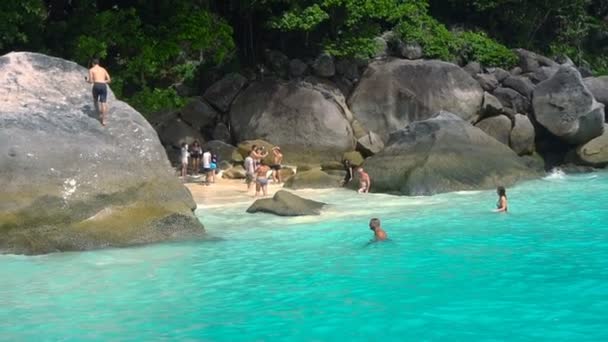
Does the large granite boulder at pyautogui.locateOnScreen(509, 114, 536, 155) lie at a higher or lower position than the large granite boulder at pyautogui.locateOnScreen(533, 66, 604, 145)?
lower

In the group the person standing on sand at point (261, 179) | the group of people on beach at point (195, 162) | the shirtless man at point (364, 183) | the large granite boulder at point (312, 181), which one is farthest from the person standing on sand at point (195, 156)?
the shirtless man at point (364, 183)

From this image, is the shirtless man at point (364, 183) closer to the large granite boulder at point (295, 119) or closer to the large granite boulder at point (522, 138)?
the large granite boulder at point (295, 119)

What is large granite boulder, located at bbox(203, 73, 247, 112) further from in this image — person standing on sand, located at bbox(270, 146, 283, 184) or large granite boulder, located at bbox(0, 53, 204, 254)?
large granite boulder, located at bbox(0, 53, 204, 254)

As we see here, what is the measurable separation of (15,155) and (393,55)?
19212 mm

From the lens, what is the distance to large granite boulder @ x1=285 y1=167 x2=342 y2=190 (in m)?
21.3

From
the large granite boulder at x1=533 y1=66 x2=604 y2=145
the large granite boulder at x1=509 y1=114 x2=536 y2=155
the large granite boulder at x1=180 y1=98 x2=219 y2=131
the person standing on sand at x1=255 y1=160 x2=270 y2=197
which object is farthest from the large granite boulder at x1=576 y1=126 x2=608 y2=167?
the large granite boulder at x1=180 y1=98 x2=219 y2=131

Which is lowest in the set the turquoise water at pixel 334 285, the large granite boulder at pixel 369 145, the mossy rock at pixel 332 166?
the turquoise water at pixel 334 285

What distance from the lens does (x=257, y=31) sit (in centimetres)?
2953

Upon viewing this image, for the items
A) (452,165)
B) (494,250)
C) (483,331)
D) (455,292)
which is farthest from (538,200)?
(483,331)

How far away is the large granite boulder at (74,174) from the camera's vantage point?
40.8 feet

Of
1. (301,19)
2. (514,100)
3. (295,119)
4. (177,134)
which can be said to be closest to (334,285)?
(295,119)

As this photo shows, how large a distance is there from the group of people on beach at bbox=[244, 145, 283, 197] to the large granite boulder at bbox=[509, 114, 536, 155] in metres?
7.92

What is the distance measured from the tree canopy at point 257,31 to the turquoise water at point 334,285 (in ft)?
31.7

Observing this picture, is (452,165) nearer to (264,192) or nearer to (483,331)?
(264,192)
